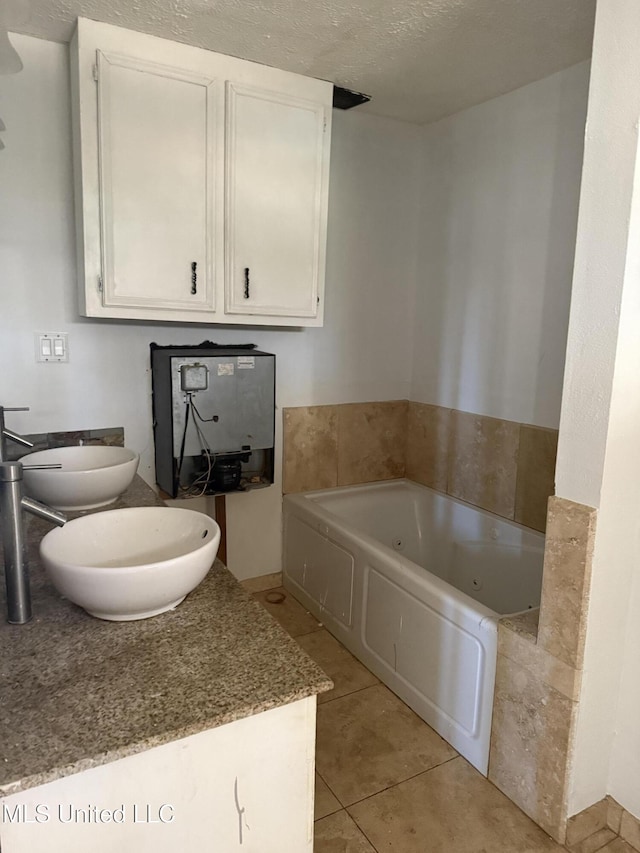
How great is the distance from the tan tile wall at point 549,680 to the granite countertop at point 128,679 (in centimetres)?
78

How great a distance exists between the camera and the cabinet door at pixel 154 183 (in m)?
1.99

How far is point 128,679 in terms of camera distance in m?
0.99

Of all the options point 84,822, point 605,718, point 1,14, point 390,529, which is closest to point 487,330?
point 390,529

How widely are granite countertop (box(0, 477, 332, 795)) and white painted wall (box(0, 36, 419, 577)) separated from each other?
48.0 inches

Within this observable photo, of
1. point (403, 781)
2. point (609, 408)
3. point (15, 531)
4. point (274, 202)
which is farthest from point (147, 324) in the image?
point (403, 781)

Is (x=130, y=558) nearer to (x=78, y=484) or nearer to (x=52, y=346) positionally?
(x=78, y=484)

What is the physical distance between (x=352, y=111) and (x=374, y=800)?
2.74 meters

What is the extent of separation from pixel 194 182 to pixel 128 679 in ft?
5.76

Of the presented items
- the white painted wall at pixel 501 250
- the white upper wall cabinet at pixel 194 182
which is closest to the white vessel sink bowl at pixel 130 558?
the white upper wall cabinet at pixel 194 182

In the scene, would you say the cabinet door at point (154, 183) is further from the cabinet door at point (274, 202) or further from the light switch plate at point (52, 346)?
the light switch plate at point (52, 346)

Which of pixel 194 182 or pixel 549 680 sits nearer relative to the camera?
pixel 549 680

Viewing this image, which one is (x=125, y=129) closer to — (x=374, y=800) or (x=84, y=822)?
(x=84, y=822)

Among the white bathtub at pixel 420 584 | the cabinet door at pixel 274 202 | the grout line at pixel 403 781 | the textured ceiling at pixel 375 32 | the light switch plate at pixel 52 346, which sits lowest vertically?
the grout line at pixel 403 781

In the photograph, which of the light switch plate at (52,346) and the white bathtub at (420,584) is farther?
the light switch plate at (52,346)
